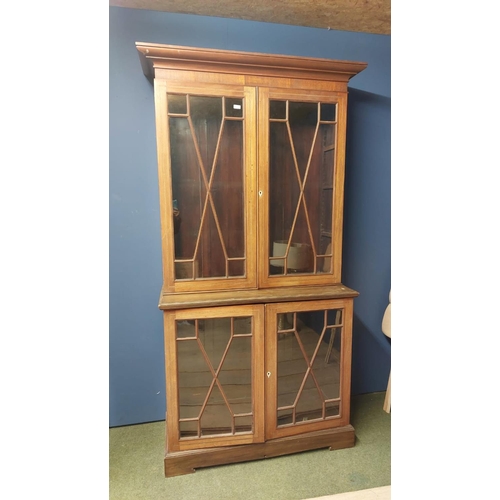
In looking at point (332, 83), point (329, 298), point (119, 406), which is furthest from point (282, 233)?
point (119, 406)

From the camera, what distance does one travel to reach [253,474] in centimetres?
146

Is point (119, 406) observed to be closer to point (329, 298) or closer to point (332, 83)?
point (329, 298)

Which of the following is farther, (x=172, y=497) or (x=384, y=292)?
(x=384, y=292)

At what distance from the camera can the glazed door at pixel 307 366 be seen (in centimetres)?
152

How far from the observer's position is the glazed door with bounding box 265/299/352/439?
59.8 inches

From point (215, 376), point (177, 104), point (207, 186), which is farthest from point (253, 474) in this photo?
point (177, 104)

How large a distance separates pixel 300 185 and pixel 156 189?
749 millimetres

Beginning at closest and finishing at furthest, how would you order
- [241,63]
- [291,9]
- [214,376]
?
[241,63], [214,376], [291,9]

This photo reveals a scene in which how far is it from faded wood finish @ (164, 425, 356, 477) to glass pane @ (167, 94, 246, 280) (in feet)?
2.60

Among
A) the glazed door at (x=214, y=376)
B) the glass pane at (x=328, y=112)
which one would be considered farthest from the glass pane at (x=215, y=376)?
the glass pane at (x=328, y=112)

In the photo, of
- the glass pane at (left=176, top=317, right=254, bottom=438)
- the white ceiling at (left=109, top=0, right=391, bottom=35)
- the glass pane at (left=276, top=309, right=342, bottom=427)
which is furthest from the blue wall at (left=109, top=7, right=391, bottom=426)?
the glass pane at (left=276, top=309, right=342, bottom=427)

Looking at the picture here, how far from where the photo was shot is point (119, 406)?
176cm

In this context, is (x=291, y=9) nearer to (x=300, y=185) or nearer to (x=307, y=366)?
(x=300, y=185)
